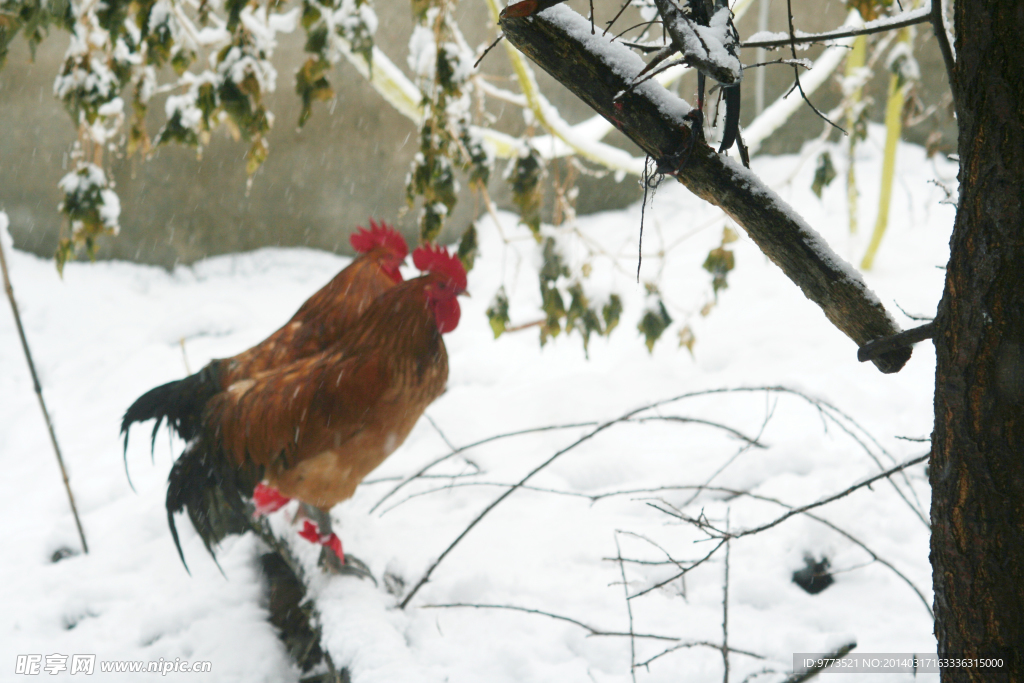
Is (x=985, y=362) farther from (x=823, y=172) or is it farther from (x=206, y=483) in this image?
(x=823, y=172)

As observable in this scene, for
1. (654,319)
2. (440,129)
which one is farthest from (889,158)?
(440,129)

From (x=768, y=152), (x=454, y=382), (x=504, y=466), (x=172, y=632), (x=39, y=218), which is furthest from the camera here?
(x=768, y=152)

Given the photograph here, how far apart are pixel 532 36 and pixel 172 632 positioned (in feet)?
5.24

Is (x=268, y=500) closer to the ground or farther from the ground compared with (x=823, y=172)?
closer to the ground

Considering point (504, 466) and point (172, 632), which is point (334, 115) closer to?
point (504, 466)

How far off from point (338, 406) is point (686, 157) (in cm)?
109

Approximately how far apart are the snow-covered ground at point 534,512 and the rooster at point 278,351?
1.52 feet

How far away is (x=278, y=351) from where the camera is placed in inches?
68.4

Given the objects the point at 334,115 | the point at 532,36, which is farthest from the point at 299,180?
the point at 532,36

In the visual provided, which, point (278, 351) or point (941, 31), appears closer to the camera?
point (941, 31)

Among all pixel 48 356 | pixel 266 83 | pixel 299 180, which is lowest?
pixel 48 356

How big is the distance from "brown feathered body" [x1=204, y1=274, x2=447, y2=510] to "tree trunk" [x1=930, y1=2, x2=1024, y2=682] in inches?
45.3

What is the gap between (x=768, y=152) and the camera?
5.51 m

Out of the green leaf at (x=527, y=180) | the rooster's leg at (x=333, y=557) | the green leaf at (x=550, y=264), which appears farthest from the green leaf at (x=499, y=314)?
the rooster's leg at (x=333, y=557)
